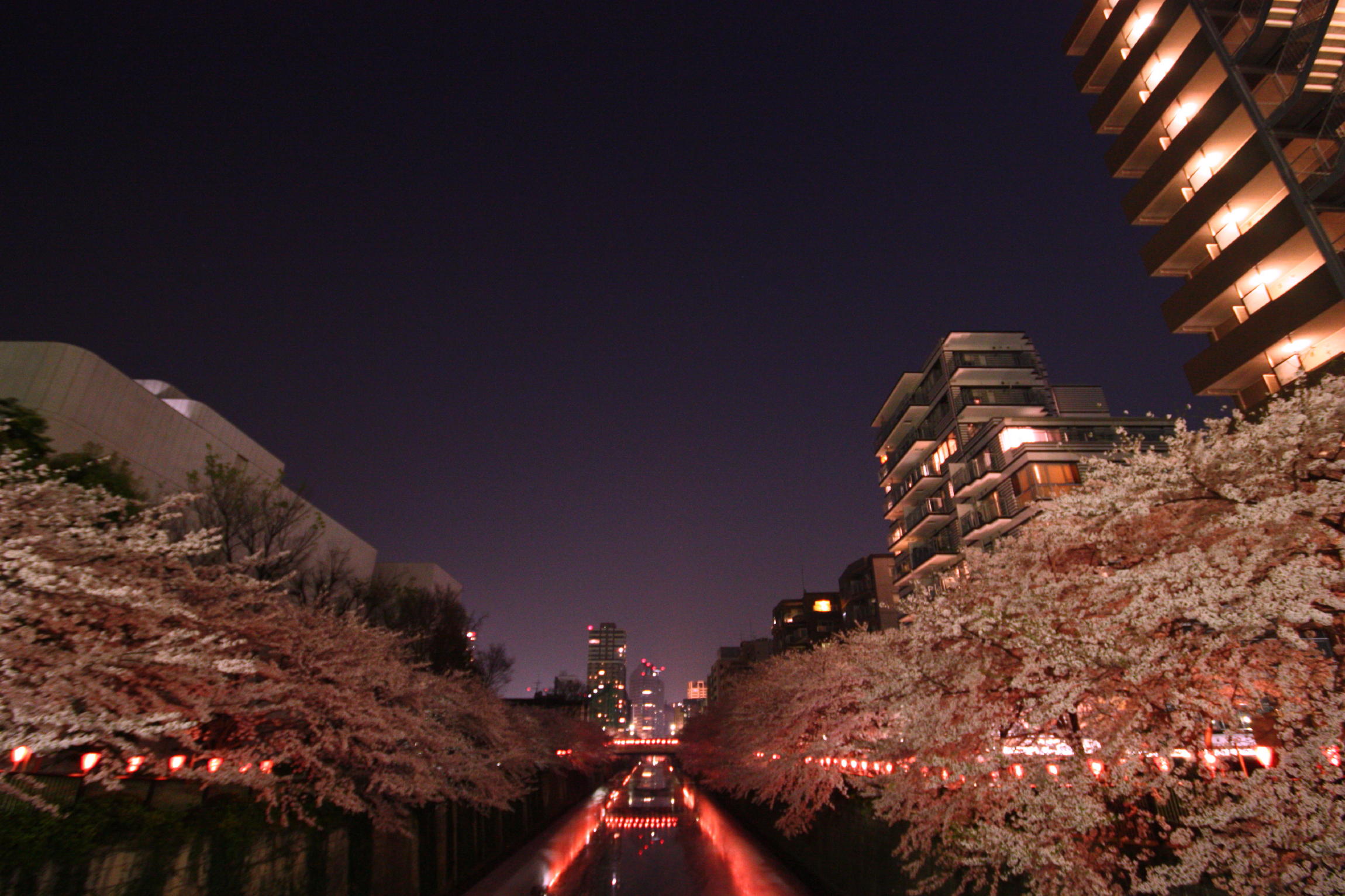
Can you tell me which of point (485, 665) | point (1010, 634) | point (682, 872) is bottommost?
point (682, 872)

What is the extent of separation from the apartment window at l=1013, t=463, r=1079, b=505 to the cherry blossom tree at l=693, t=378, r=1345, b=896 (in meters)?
22.4

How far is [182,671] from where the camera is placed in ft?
33.2

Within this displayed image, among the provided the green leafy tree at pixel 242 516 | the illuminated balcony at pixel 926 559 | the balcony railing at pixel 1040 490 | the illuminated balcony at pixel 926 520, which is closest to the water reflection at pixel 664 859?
the green leafy tree at pixel 242 516

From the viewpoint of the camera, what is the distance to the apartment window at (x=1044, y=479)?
31812mm

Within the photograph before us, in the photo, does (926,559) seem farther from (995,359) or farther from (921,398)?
(995,359)

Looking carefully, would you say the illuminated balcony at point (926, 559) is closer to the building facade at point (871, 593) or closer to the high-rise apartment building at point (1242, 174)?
the building facade at point (871, 593)

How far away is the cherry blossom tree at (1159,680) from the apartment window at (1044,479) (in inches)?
881

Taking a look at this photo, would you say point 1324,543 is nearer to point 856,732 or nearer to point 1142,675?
point 1142,675

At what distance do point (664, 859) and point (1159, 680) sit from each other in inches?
1267

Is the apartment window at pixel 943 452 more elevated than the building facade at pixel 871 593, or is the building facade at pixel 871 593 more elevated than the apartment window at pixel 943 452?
the apartment window at pixel 943 452

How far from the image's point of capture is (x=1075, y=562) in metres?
11.5

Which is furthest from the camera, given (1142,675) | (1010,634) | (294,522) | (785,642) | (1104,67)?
(785,642)

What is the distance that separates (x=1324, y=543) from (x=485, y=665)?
67.3 m

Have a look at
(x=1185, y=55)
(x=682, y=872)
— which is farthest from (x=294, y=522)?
(x=1185, y=55)
